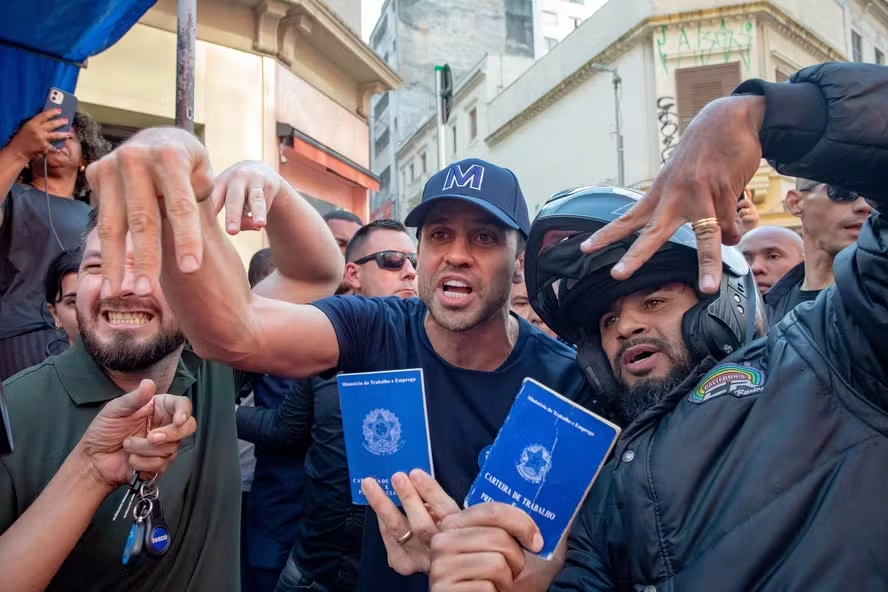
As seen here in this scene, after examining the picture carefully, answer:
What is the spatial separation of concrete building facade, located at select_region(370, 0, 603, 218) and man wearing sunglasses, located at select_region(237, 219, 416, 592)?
3374cm

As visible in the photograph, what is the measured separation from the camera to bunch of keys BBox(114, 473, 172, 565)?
1.80m

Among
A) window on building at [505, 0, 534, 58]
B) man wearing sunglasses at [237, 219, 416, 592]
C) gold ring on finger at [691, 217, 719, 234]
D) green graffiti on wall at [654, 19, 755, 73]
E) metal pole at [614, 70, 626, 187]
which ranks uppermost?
window on building at [505, 0, 534, 58]

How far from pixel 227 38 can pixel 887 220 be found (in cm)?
869

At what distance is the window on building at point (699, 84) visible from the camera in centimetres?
1995

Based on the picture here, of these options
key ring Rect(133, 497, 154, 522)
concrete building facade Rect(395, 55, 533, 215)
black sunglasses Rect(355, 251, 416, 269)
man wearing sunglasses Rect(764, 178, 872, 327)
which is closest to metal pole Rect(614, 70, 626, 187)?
concrete building facade Rect(395, 55, 533, 215)

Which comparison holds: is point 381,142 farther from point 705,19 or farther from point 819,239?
point 819,239

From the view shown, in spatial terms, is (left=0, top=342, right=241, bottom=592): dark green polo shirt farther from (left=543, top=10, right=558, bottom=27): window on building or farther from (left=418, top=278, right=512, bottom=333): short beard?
(left=543, top=10, right=558, bottom=27): window on building

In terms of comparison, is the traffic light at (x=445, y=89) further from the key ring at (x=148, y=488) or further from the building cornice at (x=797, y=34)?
the building cornice at (x=797, y=34)

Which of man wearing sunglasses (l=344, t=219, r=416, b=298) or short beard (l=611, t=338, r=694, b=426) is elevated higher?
man wearing sunglasses (l=344, t=219, r=416, b=298)

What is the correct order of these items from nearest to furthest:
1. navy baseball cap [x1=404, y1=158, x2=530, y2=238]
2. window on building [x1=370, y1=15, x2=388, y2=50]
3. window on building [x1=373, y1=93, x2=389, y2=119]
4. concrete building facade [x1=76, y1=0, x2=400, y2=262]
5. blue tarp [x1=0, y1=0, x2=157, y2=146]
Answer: navy baseball cap [x1=404, y1=158, x2=530, y2=238] < blue tarp [x1=0, y1=0, x2=157, y2=146] < concrete building facade [x1=76, y1=0, x2=400, y2=262] < window on building [x1=370, y1=15, x2=388, y2=50] < window on building [x1=373, y1=93, x2=389, y2=119]

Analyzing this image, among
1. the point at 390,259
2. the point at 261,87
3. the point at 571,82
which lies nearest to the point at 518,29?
the point at 571,82

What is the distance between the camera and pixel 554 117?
2597 cm

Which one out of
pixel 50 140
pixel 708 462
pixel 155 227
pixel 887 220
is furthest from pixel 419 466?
pixel 50 140

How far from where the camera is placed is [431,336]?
2559mm
